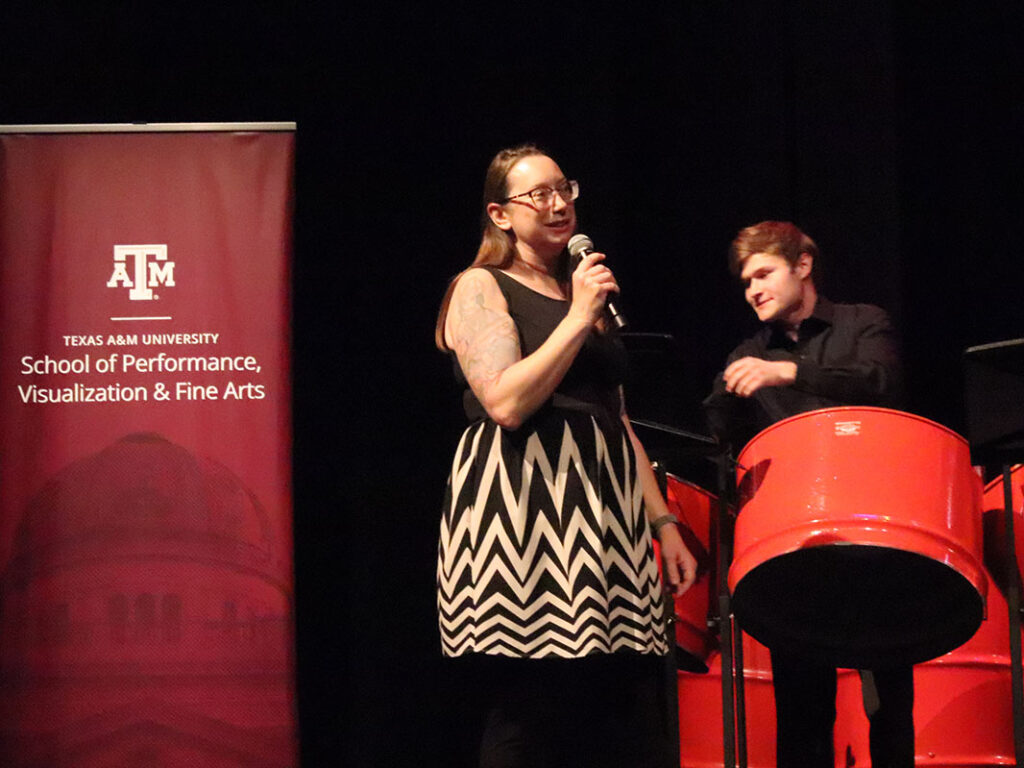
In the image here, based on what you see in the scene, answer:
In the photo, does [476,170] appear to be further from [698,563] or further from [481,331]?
[481,331]

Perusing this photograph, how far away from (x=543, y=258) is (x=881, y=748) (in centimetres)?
110

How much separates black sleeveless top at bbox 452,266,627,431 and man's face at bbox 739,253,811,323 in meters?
0.80

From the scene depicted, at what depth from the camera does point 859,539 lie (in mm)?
2074

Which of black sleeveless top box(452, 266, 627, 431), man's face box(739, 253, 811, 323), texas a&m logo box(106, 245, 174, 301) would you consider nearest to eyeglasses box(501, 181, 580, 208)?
black sleeveless top box(452, 266, 627, 431)

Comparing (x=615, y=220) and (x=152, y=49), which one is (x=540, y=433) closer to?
(x=615, y=220)

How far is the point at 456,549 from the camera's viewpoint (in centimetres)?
185

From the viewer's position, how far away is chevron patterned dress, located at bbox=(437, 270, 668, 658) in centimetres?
178

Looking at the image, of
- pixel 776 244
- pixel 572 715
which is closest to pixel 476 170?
pixel 776 244

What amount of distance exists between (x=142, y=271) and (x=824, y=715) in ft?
5.17

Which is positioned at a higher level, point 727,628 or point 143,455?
point 143,455

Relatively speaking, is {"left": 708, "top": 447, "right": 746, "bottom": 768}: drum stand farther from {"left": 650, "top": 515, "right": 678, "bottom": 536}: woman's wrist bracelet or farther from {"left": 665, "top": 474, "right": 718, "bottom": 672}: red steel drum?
{"left": 650, "top": 515, "right": 678, "bottom": 536}: woman's wrist bracelet

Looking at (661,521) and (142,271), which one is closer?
(661,521)

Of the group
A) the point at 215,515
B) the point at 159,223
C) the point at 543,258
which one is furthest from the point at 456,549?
the point at 159,223

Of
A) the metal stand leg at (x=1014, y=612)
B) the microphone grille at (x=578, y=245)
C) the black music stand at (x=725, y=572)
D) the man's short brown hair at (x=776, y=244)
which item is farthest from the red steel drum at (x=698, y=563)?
the microphone grille at (x=578, y=245)
